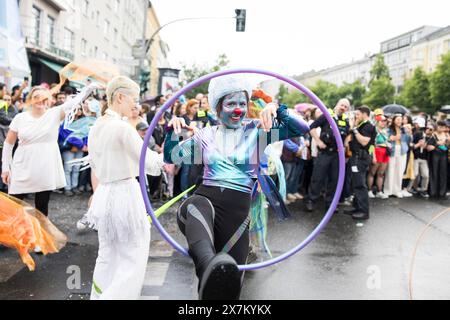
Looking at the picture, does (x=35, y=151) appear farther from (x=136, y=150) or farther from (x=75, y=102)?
(x=136, y=150)

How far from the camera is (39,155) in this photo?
5547mm

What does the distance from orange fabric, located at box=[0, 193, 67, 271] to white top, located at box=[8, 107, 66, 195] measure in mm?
813

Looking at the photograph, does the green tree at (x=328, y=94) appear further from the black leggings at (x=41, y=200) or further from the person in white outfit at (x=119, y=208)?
the person in white outfit at (x=119, y=208)

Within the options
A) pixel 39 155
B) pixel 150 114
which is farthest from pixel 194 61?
pixel 39 155

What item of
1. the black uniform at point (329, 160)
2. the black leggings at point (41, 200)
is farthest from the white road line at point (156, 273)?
the black uniform at point (329, 160)

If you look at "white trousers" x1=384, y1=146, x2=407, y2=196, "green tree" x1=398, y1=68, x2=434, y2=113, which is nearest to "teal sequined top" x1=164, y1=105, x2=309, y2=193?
"white trousers" x1=384, y1=146, x2=407, y2=196

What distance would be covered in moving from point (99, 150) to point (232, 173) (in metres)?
1.05

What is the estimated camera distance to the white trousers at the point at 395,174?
432 inches

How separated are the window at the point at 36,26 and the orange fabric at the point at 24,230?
2172 centimetres

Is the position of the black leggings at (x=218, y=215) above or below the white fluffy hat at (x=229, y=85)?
below

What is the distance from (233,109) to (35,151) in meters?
3.20

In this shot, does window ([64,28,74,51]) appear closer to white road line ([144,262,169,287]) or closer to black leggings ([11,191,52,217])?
black leggings ([11,191,52,217])

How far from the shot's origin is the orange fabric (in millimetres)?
4418

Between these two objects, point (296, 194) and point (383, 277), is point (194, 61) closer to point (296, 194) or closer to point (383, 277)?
point (296, 194)
